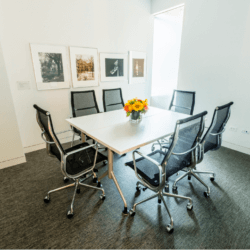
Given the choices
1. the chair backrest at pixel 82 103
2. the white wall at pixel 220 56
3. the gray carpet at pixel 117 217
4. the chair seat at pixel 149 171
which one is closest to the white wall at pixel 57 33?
the chair backrest at pixel 82 103

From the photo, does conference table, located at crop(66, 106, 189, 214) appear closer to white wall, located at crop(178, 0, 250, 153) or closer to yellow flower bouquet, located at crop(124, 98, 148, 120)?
yellow flower bouquet, located at crop(124, 98, 148, 120)

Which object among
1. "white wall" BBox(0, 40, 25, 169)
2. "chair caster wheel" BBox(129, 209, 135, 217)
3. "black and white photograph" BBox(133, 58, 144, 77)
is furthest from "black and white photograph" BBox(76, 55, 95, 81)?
"chair caster wheel" BBox(129, 209, 135, 217)

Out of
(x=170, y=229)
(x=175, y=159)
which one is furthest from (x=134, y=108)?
(x=170, y=229)

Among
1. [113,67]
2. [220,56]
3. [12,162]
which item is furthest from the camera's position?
[113,67]

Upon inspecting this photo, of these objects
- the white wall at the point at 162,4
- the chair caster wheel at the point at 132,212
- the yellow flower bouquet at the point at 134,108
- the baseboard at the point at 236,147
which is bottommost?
the chair caster wheel at the point at 132,212

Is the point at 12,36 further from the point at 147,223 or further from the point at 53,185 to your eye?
the point at 147,223

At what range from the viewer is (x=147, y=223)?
5.60ft

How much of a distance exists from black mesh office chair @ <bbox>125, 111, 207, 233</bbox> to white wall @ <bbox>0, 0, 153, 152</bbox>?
2261 millimetres

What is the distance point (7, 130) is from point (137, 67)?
3.13 metres

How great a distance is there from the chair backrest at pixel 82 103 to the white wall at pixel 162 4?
2.69 m

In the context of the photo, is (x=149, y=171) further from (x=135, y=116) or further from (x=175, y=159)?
(x=135, y=116)

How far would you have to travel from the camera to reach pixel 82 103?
3010 mm

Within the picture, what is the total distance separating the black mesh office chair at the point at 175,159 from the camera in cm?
143

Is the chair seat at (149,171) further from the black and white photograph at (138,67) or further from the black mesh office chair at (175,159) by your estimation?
the black and white photograph at (138,67)
